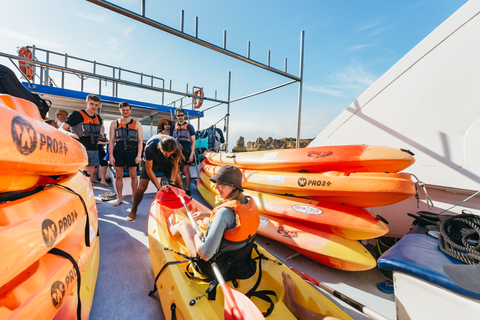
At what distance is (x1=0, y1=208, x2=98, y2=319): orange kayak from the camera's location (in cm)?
81

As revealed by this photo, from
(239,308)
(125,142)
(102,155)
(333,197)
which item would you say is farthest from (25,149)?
(102,155)

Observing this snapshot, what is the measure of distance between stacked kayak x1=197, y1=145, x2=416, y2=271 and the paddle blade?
4.17 ft

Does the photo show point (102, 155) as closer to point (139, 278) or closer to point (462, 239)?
point (139, 278)

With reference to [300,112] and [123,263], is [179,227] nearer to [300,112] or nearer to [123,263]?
[123,263]

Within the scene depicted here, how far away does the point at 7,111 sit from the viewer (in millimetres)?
817

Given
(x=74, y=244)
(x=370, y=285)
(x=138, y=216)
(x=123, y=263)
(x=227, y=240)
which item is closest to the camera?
(x=74, y=244)

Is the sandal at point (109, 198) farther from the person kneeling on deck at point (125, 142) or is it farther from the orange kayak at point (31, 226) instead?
the orange kayak at point (31, 226)

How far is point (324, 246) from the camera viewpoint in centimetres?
221

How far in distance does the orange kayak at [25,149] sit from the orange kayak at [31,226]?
0.12 meters

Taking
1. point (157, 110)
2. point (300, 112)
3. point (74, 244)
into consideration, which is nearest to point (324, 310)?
point (74, 244)

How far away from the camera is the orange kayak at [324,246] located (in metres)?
2.07

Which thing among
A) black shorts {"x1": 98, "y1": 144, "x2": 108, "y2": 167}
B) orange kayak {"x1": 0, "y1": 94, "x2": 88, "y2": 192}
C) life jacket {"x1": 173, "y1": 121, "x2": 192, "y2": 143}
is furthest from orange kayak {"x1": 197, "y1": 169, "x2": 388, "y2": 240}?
black shorts {"x1": 98, "y1": 144, "x2": 108, "y2": 167}

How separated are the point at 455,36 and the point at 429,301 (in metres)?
3.12

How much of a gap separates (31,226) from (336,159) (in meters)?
2.58
